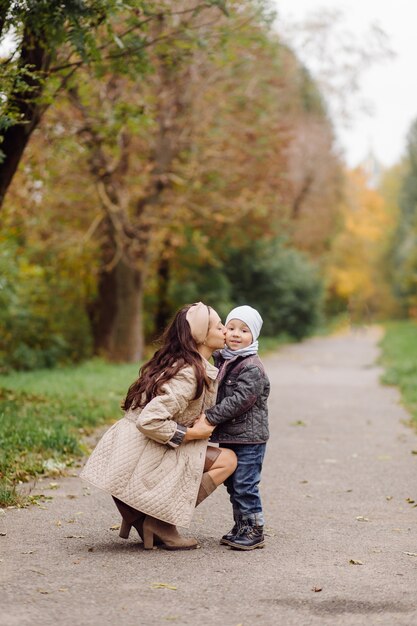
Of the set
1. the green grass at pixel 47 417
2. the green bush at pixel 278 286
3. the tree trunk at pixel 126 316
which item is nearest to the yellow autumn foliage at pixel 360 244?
the green bush at pixel 278 286

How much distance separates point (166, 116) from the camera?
2031 centimetres

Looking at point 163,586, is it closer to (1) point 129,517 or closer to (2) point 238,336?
(1) point 129,517

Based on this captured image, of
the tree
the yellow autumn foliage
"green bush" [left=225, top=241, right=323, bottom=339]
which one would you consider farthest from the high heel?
the yellow autumn foliage

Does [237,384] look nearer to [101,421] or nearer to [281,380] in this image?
[101,421]

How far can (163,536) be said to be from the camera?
5707mm

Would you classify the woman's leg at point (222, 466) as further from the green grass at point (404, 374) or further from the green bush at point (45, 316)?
the green bush at point (45, 316)

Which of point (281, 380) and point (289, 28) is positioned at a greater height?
point (289, 28)

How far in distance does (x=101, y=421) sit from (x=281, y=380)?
27.5ft

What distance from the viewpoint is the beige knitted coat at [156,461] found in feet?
18.1

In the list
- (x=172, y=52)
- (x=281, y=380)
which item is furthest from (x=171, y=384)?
(x=281, y=380)

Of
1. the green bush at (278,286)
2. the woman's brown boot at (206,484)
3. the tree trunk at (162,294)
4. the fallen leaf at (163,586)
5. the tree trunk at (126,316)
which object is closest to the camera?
the fallen leaf at (163,586)

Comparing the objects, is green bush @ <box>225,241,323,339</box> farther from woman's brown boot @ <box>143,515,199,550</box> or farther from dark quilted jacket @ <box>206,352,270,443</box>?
woman's brown boot @ <box>143,515,199,550</box>

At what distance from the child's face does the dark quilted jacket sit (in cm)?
10

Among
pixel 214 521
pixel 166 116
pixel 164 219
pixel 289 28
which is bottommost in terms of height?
pixel 214 521
